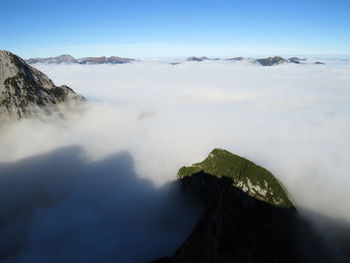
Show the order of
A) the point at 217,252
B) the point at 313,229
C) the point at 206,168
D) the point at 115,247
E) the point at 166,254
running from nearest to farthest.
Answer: the point at 217,252 → the point at 166,254 → the point at 115,247 → the point at 313,229 → the point at 206,168

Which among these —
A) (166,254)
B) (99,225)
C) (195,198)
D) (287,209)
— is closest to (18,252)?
(99,225)

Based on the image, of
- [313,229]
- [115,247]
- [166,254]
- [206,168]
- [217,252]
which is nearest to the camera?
[217,252]

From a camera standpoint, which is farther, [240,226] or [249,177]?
[249,177]

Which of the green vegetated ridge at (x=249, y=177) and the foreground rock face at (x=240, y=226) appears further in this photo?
the green vegetated ridge at (x=249, y=177)

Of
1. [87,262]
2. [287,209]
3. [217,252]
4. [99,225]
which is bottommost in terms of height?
[99,225]

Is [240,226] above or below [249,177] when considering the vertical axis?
above

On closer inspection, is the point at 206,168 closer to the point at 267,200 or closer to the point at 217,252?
the point at 267,200
